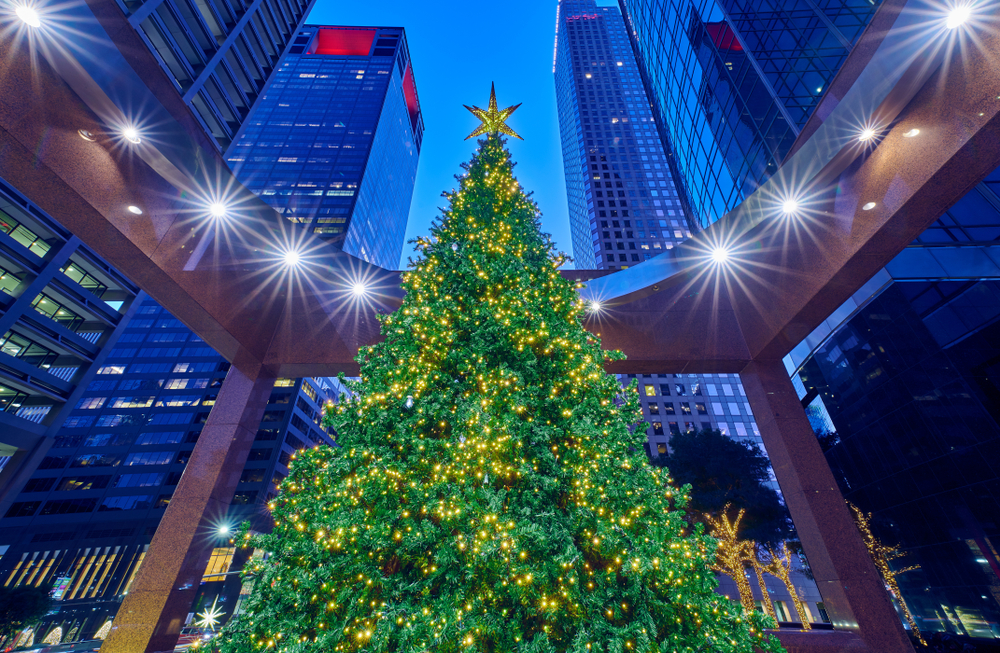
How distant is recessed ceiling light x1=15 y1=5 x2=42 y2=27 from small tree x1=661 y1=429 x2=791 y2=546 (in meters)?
23.9

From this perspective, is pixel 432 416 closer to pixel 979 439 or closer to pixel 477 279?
pixel 477 279

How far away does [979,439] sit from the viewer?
1182cm

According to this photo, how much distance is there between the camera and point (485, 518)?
3738 millimetres

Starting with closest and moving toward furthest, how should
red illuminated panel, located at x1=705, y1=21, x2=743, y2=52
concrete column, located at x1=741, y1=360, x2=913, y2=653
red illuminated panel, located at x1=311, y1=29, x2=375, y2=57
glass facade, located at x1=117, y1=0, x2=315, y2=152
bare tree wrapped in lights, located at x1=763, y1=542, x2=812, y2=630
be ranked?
concrete column, located at x1=741, y1=360, x2=913, y2=653, bare tree wrapped in lights, located at x1=763, y1=542, x2=812, y2=630, red illuminated panel, located at x1=705, y1=21, x2=743, y2=52, glass facade, located at x1=117, y1=0, x2=315, y2=152, red illuminated panel, located at x1=311, y1=29, x2=375, y2=57

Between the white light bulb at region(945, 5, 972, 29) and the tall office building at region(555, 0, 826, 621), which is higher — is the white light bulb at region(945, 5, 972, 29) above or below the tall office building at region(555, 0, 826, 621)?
below

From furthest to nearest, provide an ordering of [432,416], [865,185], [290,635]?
[865,185] → [432,416] → [290,635]

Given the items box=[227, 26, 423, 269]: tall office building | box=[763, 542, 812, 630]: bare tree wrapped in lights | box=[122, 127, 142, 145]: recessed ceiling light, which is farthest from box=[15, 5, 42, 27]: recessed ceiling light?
box=[227, 26, 423, 269]: tall office building

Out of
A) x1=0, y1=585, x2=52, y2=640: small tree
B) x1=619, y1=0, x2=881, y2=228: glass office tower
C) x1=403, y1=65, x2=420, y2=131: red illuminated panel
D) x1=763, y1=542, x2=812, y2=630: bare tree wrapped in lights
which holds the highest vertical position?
x1=403, y1=65, x2=420, y2=131: red illuminated panel

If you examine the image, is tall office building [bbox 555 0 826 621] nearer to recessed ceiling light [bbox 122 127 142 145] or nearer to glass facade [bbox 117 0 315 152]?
recessed ceiling light [bbox 122 127 142 145]

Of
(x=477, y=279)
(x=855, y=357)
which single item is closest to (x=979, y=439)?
(x=855, y=357)

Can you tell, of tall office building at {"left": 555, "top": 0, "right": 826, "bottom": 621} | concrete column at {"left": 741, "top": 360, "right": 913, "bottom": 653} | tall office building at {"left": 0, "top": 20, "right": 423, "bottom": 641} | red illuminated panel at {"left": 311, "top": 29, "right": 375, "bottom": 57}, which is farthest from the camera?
red illuminated panel at {"left": 311, "top": 29, "right": 375, "bottom": 57}

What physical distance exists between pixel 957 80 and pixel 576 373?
5.95m

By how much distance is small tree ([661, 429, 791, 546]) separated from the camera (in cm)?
1970

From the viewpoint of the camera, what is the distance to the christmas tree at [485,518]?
11.5ft
